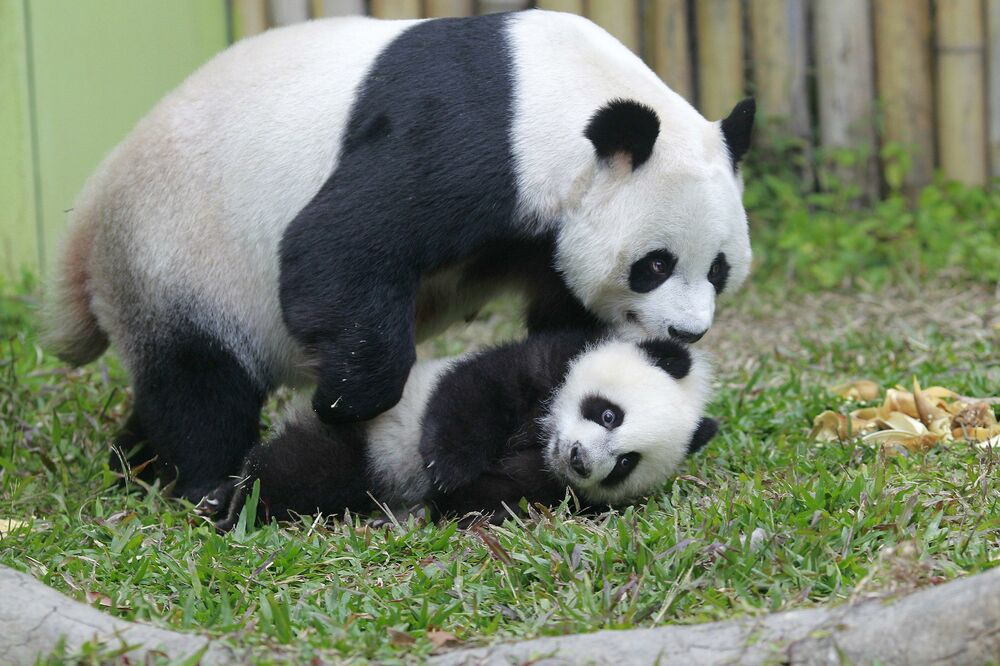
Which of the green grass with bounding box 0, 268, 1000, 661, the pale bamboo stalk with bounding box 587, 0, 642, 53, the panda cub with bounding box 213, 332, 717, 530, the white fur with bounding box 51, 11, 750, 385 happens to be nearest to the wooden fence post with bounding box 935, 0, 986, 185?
the pale bamboo stalk with bounding box 587, 0, 642, 53

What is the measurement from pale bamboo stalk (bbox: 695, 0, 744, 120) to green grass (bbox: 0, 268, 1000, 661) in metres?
3.31

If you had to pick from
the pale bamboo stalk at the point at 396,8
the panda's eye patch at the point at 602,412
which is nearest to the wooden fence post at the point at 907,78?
the pale bamboo stalk at the point at 396,8

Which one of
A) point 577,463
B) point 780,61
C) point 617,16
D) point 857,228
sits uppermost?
point 617,16

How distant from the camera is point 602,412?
362 cm

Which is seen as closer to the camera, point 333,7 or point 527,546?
point 527,546

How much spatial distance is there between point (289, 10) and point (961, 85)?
12.4ft

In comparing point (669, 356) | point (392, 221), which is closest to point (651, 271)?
point (669, 356)

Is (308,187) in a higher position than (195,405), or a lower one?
higher

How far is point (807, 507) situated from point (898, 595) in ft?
2.68

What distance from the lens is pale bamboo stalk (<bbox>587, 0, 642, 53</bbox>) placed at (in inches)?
276

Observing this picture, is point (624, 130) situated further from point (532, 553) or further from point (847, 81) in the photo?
point (847, 81)

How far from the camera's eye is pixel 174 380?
400 cm

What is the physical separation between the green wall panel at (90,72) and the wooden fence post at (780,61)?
313 centimetres

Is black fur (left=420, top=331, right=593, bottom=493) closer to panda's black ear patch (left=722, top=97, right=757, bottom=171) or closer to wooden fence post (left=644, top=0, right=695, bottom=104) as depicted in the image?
panda's black ear patch (left=722, top=97, right=757, bottom=171)
